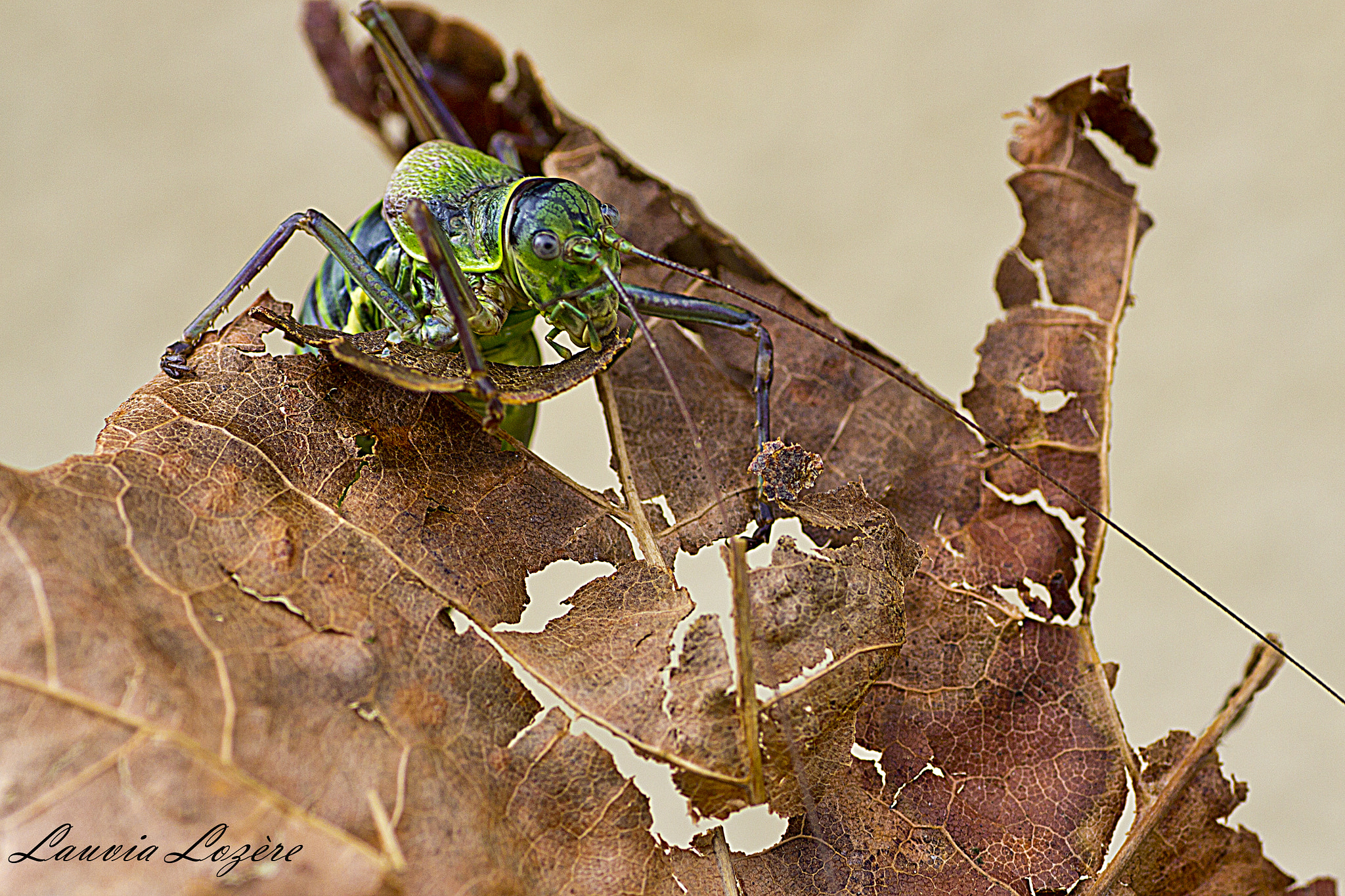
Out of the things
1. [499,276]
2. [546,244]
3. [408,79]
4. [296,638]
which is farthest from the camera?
[408,79]

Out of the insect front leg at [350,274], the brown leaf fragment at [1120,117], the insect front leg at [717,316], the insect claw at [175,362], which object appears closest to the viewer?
the insect claw at [175,362]

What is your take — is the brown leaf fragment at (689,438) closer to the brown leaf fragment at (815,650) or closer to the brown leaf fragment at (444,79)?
the brown leaf fragment at (815,650)

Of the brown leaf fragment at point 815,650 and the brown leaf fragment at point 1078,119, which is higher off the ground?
the brown leaf fragment at point 1078,119

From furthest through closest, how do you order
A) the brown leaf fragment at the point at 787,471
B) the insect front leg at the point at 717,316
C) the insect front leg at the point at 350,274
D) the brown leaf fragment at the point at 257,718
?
the insect front leg at the point at 717,316, the insect front leg at the point at 350,274, the brown leaf fragment at the point at 787,471, the brown leaf fragment at the point at 257,718

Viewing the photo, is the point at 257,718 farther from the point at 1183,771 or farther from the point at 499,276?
the point at 1183,771

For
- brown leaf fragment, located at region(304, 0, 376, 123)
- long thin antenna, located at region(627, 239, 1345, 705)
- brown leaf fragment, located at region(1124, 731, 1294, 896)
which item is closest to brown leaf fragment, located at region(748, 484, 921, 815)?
long thin antenna, located at region(627, 239, 1345, 705)

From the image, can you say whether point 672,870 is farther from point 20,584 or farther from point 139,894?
point 20,584

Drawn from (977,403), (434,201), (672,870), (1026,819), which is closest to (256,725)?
(672,870)

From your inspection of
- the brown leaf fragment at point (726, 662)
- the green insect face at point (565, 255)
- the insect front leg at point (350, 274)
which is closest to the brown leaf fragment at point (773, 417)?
the green insect face at point (565, 255)

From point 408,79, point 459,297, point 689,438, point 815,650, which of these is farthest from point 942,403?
point 408,79
